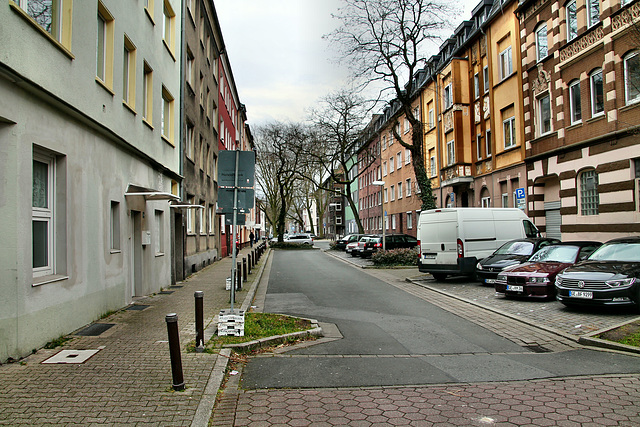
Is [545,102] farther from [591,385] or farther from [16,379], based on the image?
[16,379]

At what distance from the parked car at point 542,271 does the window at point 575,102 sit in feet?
27.3

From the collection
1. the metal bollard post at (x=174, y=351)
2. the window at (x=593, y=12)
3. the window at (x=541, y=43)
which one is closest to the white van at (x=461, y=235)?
the window at (x=593, y=12)

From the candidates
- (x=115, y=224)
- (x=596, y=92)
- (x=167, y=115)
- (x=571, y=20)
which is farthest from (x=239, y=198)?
(x=571, y=20)

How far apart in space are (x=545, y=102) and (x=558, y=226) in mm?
5496

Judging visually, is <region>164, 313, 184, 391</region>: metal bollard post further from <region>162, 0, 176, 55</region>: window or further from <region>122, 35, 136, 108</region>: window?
<region>162, 0, 176, 55</region>: window

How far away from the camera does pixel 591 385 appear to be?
5.56m

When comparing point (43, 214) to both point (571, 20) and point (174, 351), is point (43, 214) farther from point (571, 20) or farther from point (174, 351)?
point (571, 20)

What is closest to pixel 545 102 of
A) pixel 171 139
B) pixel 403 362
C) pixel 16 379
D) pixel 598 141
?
pixel 598 141

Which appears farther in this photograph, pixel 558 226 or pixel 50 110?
pixel 558 226

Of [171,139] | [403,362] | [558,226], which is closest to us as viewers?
[403,362]

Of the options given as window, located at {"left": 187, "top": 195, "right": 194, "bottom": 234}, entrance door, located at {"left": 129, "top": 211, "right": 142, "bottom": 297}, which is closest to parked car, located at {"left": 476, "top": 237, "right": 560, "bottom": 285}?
entrance door, located at {"left": 129, "top": 211, "right": 142, "bottom": 297}

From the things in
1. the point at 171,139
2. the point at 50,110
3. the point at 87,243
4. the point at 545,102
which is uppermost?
the point at 545,102

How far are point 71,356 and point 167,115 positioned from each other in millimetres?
11619

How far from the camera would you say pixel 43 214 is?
292 inches
